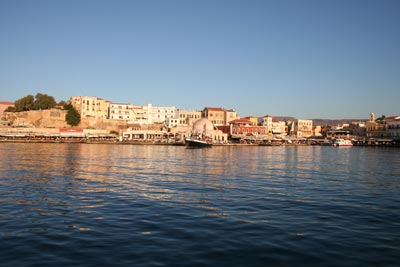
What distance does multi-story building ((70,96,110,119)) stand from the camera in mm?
107188

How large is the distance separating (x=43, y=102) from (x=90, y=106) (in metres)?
13.2

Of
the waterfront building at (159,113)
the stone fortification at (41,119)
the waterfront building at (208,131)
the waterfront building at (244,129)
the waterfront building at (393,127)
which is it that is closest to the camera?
the waterfront building at (208,131)

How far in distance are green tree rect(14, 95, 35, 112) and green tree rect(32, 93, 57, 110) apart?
1.39m

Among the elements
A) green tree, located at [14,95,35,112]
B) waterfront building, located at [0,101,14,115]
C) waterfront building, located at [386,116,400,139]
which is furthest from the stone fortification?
waterfront building, located at [386,116,400,139]

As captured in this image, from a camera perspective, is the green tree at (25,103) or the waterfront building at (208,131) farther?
the green tree at (25,103)

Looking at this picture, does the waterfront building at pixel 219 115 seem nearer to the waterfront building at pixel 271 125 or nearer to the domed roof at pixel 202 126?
the waterfront building at pixel 271 125

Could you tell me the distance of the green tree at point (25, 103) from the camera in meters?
108

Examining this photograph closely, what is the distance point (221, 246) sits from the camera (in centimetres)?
930

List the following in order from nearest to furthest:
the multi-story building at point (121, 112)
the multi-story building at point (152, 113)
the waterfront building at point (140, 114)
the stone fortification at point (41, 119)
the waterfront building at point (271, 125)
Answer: the stone fortification at point (41, 119), the multi-story building at point (121, 112), the waterfront building at point (140, 114), the multi-story building at point (152, 113), the waterfront building at point (271, 125)

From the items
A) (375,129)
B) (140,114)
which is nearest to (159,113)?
(140,114)

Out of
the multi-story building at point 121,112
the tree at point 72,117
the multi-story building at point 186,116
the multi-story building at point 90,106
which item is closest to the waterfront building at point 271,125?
the multi-story building at point 186,116

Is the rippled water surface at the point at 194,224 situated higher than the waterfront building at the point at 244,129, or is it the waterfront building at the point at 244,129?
the waterfront building at the point at 244,129

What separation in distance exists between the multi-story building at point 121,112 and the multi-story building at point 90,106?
1923 mm

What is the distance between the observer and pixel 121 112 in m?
113
